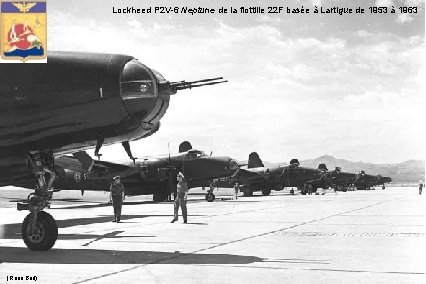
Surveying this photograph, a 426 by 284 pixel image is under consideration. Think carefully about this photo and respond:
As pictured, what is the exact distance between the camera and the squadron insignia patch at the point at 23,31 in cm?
1045

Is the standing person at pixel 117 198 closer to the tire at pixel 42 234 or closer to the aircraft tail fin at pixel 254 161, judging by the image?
the tire at pixel 42 234

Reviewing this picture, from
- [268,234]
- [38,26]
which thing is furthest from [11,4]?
[268,234]

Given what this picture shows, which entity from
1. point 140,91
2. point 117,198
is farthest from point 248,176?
point 140,91

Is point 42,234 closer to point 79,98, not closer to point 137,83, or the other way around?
point 79,98

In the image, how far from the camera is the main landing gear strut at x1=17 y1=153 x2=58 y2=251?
11852 millimetres

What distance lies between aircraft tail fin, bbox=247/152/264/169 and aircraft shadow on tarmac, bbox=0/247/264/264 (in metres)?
61.0

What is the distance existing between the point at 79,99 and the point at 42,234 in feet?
11.1

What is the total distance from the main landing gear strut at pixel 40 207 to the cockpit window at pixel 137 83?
265 cm

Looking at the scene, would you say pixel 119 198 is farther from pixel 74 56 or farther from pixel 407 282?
pixel 407 282

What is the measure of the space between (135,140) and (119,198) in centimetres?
1102

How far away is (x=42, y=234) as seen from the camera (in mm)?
12180

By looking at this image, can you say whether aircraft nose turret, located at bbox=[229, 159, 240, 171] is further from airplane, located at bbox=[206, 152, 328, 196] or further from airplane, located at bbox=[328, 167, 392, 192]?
airplane, located at bbox=[328, 167, 392, 192]

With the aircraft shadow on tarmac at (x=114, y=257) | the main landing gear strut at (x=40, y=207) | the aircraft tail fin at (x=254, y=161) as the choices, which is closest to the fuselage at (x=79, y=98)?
the main landing gear strut at (x=40, y=207)

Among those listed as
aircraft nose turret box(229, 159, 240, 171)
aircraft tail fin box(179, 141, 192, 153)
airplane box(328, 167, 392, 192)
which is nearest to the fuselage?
aircraft nose turret box(229, 159, 240, 171)
